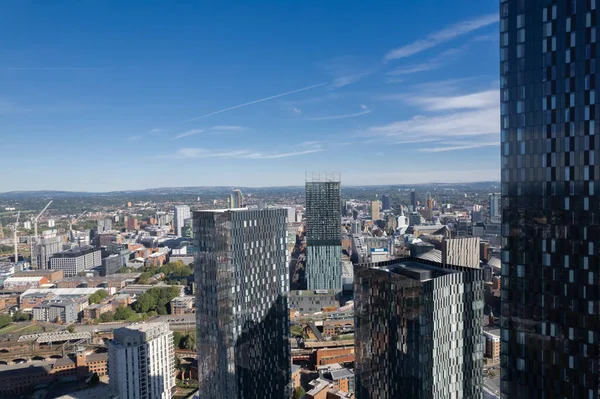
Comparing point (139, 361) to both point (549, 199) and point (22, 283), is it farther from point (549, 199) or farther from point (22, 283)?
point (22, 283)

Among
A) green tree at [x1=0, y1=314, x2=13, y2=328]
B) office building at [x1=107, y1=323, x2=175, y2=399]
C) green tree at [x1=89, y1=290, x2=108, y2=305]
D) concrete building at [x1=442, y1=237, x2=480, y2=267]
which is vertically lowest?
green tree at [x1=0, y1=314, x2=13, y2=328]

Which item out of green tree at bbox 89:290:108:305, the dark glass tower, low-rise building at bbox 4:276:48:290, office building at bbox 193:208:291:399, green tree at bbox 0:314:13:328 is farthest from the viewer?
low-rise building at bbox 4:276:48:290

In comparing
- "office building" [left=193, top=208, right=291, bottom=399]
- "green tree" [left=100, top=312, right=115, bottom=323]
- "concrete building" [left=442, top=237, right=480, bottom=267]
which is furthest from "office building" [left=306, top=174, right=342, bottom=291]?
"office building" [left=193, top=208, right=291, bottom=399]

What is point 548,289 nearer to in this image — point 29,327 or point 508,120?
point 508,120

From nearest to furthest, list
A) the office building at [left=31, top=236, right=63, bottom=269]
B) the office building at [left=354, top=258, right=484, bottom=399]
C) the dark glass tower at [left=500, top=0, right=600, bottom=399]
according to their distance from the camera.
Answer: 1. the dark glass tower at [left=500, top=0, right=600, bottom=399]
2. the office building at [left=354, top=258, right=484, bottom=399]
3. the office building at [left=31, top=236, right=63, bottom=269]

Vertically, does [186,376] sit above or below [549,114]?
A: below

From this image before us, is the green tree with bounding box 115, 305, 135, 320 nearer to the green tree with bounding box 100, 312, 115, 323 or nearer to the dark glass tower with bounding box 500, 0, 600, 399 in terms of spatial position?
the green tree with bounding box 100, 312, 115, 323

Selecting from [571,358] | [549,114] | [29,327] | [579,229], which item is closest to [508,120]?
[549,114]

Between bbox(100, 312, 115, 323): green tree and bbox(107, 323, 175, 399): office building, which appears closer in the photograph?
bbox(107, 323, 175, 399): office building
